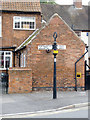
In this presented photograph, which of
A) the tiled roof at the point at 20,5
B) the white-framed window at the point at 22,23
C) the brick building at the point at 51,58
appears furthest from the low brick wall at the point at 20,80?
the tiled roof at the point at 20,5

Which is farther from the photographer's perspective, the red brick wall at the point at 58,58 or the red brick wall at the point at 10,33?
the red brick wall at the point at 10,33

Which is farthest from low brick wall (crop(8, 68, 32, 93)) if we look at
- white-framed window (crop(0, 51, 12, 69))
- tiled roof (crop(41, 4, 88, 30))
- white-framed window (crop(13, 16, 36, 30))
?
tiled roof (crop(41, 4, 88, 30))

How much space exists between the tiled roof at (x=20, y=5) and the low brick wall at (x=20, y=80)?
8616 mm

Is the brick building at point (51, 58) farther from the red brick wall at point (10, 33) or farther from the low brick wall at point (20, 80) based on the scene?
the red brick wall at point (10, 33)

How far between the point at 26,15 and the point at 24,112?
14.9 m

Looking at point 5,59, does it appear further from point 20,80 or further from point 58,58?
point 20,80

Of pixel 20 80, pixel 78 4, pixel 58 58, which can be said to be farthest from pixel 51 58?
pixel 78 4

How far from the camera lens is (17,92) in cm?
1784

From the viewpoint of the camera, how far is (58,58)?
19594mm

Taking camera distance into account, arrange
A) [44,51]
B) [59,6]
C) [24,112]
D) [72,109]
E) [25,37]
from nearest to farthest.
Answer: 1. [24,112]
2. [72,109]
3. [44,51]
4. [25,37]
5. [59,6]

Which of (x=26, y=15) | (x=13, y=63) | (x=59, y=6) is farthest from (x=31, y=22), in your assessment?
(x=59, y=6)

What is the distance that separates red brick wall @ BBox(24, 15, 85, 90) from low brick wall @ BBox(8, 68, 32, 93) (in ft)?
3.93

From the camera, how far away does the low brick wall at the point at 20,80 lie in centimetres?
1773

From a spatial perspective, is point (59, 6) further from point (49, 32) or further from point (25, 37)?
point (49, 32)
